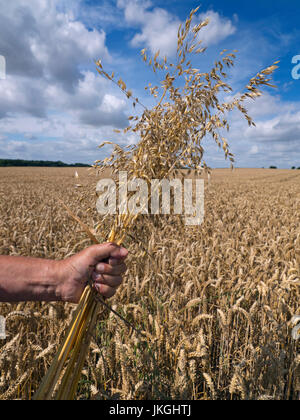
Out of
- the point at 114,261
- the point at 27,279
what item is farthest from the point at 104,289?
the point at 27,279

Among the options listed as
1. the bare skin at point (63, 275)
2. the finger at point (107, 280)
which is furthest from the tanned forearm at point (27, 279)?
the finger at point (107, 280)

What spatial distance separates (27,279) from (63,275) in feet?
0.67

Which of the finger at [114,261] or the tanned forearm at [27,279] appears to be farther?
the tanned forearm at [27,279]

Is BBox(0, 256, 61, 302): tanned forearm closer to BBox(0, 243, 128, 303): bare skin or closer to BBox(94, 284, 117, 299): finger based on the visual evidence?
BBox(0, 243, 128, 303): bare skin

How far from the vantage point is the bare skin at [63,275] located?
1.38 m

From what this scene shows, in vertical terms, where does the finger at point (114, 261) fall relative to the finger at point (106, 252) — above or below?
below

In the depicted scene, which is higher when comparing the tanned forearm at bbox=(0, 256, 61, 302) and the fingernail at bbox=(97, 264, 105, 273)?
the fingernail at bbox=(97, 264, 105, 273)

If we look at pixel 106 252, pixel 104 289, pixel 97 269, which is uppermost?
pixel 106 252

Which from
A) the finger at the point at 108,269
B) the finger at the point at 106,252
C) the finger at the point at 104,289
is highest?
the finger at the point at 106,252

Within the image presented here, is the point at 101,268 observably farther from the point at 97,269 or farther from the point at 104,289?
the point at 104,289

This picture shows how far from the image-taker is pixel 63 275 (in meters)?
1.54

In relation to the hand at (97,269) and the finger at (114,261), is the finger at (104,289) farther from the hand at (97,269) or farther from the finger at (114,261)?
the finger at (114,261)

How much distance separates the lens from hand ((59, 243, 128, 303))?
135 centimetres

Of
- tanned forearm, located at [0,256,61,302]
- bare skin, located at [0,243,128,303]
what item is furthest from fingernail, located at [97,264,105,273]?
tanned forearm, located at [0,256,61,302]
